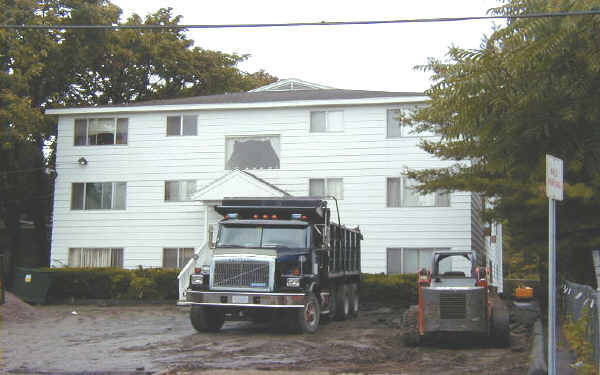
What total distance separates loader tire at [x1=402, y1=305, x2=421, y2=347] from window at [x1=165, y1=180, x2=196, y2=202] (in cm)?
1476

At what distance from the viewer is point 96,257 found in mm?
27656

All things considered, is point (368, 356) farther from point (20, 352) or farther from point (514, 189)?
point (20, 352)

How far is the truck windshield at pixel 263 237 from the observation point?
1584 cm

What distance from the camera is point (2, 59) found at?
28828mm

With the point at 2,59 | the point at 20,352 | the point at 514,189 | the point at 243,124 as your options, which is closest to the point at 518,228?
the point at 514,189

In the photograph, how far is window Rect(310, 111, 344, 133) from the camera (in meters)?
26.3

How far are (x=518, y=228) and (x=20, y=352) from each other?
9544mm

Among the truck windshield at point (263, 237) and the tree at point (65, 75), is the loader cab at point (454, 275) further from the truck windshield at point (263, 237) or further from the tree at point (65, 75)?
the tree at point (65, 75)

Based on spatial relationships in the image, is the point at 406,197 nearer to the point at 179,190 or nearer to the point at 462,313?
the point at 179,190

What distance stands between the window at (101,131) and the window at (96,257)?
13.7 feet

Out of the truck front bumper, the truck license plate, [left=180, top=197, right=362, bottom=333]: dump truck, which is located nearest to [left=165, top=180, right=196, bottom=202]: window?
[left=180, top=197, right=362, bottom=333]: dump truck

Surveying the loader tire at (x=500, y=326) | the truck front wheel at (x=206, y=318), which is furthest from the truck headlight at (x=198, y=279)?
the loader tire at (x=500, y=326)

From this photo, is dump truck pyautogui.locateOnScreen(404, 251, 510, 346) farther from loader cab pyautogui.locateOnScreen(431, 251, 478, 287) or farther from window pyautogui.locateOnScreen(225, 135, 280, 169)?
window pyautogui.locateOnScreen(225, 135, 280, 169)

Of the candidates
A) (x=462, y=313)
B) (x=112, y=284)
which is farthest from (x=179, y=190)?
(x=462, y=313)
